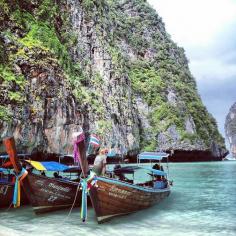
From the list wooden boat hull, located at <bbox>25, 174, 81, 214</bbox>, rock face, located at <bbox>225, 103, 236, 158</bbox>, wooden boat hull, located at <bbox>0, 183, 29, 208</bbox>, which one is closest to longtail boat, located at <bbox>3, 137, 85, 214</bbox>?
wooden boat hull, located at <bbox>25, 174, 81, 214</bbox>

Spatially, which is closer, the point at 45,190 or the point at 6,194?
the point at 45,190

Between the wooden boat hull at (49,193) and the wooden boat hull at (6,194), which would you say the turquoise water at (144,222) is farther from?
the wooden boat hull at (6,194)

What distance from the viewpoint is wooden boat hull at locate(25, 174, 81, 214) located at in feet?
43.9

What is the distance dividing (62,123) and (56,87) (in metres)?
4.45

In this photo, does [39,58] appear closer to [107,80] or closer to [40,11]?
[40,11]

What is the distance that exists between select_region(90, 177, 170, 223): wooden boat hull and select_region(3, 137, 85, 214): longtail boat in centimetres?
126

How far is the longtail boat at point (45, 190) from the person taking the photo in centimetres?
1316

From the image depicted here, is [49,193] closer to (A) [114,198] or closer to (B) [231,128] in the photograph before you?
(A) [114,198]

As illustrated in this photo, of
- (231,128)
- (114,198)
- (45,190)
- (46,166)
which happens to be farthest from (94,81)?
(231,128)

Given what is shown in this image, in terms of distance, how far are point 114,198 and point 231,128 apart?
6939 inches

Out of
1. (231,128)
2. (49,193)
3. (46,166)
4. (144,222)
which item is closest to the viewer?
(144,222)

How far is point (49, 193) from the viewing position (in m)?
14.0

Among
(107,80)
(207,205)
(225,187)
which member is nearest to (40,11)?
(107,80)

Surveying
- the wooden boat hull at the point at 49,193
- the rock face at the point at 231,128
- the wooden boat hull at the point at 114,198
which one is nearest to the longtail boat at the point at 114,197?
the wooden boat hull at the point at 114,198
